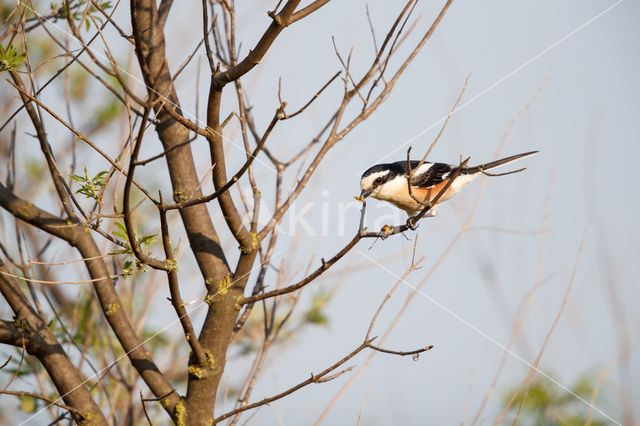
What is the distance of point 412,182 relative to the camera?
162 inches

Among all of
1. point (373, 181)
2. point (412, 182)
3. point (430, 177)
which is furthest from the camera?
point (430, 177)

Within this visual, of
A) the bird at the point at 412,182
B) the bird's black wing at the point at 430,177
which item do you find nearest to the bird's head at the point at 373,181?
the bird at the point at 412,182

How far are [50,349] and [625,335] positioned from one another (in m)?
2.08

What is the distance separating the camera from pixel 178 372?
394 centimetres

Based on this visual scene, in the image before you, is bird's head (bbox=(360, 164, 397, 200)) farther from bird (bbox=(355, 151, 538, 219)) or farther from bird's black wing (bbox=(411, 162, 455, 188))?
bird's black wing (bbox=(411, 162, 455, 188))

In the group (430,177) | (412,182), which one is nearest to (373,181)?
(412,182)

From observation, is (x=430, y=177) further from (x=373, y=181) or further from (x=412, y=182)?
(x=373, y=181)

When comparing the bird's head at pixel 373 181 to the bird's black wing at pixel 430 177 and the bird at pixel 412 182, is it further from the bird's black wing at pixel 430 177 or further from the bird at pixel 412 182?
the bird's black wing at pixel 430 177

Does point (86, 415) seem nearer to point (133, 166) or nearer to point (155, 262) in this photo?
point (155, 262)

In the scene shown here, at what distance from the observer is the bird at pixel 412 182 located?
393 centimetres

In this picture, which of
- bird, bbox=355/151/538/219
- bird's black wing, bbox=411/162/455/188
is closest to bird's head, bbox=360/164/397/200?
bird, bbox=355/151/538/219

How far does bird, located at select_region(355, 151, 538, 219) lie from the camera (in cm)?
393

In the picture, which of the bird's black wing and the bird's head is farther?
the bird's black wing

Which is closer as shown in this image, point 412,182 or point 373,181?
point 373,181
